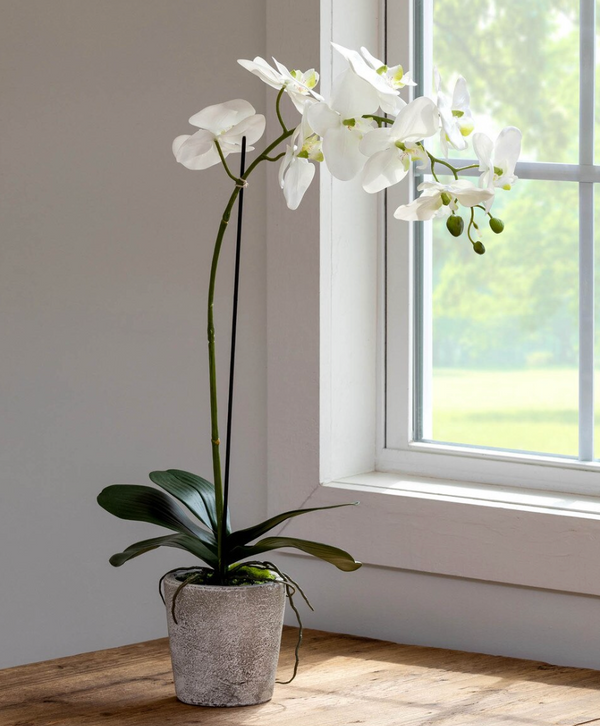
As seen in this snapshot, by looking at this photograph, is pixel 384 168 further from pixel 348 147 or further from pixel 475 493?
pixel 475 493

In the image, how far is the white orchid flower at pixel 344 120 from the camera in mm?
1064

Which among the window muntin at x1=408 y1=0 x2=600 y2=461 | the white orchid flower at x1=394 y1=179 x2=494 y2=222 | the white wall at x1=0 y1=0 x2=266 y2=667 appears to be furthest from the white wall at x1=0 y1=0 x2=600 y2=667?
the white orchid flower at x1=394 y1=179 x2=494 y2=222

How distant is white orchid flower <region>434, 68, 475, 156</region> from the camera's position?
3.52 feet

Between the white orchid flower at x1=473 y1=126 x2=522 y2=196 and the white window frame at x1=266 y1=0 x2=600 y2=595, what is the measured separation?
49cm

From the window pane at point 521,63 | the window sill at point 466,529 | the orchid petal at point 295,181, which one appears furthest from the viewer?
the window pane at point 521,63

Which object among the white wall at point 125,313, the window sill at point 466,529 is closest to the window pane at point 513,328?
the window sill at point 466,529

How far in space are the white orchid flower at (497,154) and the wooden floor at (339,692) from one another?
638 mm

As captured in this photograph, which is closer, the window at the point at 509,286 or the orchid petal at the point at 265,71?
the orchid petal at the point at 265,71

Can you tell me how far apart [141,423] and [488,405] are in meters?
0.61

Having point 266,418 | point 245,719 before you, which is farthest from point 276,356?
point 245,719

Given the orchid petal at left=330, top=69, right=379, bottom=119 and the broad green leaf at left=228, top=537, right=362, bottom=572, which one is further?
the broad green leaf at left=228, top=537, right=362, bottom=572

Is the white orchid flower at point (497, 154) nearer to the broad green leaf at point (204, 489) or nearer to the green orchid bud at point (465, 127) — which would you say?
the green orchid bud at point (465, 127)

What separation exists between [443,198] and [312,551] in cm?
46

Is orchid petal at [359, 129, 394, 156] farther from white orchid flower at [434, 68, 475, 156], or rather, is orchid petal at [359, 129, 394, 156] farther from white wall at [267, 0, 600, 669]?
white wall at [267, 0, 600, 669]
